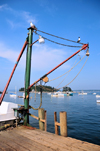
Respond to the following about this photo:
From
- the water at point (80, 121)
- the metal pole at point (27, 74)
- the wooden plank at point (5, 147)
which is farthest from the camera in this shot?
the water at point (80, 121)

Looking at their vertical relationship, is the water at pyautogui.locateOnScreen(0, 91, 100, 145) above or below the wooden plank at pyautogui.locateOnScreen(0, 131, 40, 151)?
below

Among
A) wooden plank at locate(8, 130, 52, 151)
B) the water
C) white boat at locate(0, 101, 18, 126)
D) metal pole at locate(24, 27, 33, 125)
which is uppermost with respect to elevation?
metal pole at locate(24, 27, 33, 125)

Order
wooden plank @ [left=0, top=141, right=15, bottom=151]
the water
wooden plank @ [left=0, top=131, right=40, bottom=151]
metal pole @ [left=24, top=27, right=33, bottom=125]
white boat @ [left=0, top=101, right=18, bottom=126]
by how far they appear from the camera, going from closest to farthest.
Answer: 1. wooden plank @ [left=0, top=141, right=15, bottom=151]
2. wooden plank @ [left=0, top=131, right=40, bottom=151]
3. white boat @ [left=0, top=101, right=18, bottom=126]
4. metal pole @ [left=24, top=27, right=33, bottom=125]
5. the water

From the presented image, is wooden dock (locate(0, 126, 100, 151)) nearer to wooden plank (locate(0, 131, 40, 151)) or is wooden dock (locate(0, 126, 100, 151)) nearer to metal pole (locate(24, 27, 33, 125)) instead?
wooden plank (locate(0, 131, 40, 151))


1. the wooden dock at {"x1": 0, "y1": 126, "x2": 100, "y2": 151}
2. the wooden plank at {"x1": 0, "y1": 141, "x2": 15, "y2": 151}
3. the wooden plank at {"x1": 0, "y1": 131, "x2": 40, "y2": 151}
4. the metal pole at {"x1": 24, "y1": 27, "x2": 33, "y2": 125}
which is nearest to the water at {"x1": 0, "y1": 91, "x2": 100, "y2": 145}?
the metal pole at {"x1": 24, "y1": 27, "x2": 33, "y2": 125}

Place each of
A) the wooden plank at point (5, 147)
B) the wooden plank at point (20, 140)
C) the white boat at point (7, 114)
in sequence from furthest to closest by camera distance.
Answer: the white boat at point (7, 114) → the wooden plank at point (20, 140) → the wooden plank at point (5, 147)

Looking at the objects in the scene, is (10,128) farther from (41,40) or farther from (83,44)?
(83,44)

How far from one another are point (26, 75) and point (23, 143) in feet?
15.0

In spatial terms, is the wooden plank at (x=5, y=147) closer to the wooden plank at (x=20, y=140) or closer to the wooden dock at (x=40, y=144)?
the wooden dock at (x=40, y=144)

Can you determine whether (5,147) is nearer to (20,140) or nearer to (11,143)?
(11,143)

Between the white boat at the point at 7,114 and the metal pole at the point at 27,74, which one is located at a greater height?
the metal pole at the point at 27,74

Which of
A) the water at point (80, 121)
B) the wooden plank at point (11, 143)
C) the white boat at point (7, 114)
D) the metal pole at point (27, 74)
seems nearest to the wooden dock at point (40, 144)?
the wooden plank at point (11, 143)

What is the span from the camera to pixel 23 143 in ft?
18.6

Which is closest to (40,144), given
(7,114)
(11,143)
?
(11,143)
